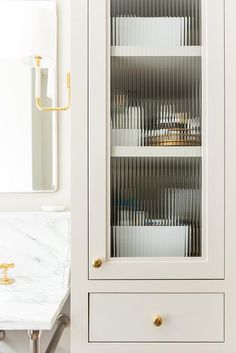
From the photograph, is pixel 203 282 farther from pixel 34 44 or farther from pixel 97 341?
pixel 34 44

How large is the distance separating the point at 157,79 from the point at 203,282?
65cm

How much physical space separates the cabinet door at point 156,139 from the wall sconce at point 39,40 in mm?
367

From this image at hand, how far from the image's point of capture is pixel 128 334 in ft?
3.76

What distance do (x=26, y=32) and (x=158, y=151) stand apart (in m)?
0.70

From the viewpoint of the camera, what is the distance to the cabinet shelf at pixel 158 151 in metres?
1.17

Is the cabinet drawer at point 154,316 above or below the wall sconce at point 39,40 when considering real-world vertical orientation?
below

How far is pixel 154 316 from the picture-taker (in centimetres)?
115

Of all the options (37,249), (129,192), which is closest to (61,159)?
(37,249)

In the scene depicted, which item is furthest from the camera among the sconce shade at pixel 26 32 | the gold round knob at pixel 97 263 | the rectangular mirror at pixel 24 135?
the rectangular mirror at pixel 24 135

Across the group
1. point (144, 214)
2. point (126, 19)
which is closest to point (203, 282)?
point (144, 214)

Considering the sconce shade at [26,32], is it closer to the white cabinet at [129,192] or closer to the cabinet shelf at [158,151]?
the white cabinet at [129,192]

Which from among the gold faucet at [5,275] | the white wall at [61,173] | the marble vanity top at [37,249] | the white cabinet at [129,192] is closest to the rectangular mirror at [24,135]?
the white wall at [61,173]

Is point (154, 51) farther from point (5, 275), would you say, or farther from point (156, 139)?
point (5, 275)

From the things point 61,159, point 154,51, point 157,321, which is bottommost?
point 157,321
